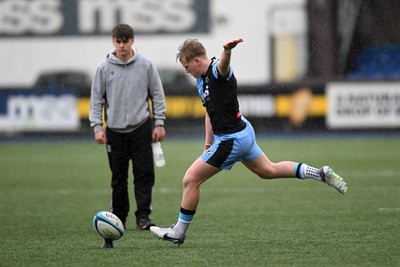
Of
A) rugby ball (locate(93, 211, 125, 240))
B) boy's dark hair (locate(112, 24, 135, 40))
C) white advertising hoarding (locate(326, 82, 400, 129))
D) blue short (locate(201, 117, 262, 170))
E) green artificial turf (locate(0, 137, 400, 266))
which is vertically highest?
boy's dark hair (locate(112, 24, 135, 40))

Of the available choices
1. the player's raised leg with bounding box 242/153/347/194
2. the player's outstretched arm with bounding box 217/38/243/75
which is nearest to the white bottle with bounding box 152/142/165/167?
the player's raised leg with bounding box 242/153/347/194

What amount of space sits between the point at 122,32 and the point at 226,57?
75.0 inches

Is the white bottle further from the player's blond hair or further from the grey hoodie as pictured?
the player's blond hair

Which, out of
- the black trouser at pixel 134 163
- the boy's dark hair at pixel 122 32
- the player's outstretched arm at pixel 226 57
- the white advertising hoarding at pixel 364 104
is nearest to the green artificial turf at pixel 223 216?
the black trouser at pixel 134 163

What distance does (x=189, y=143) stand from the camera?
24.0 m

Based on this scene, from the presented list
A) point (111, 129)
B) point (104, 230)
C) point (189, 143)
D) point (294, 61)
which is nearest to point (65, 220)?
point (111, 129)

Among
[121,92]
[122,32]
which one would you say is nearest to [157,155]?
[121,92]

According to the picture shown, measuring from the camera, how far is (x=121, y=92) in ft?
35.3

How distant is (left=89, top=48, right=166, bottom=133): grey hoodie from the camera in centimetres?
1075

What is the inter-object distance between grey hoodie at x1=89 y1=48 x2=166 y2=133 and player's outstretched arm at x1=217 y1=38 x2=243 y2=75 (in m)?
1.94

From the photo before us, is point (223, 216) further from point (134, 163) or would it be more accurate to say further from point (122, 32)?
point (122, 32)

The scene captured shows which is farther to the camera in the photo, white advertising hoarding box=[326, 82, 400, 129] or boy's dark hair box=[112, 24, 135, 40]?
white advertising hoarding box=[326, 82, 400, 129]

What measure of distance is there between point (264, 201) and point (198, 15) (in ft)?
81.9

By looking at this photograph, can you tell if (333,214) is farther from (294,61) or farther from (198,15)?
(198,15)
